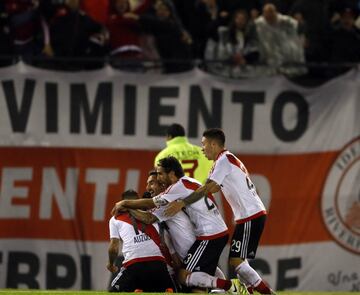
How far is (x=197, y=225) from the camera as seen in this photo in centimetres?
1639

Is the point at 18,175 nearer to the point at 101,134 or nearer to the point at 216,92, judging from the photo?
the point at 101,134

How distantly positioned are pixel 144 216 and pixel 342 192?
230 inches

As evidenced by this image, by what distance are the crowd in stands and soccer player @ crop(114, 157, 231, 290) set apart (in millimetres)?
5137

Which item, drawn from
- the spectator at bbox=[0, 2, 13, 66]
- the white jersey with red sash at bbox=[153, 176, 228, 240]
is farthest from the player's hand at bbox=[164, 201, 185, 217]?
the spectator at bbox=[0, 2, 13, 66]

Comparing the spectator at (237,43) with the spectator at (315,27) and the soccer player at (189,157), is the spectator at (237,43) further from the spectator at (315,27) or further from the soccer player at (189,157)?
the soccer player at (189,157)

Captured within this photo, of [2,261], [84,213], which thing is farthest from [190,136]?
[2,261]

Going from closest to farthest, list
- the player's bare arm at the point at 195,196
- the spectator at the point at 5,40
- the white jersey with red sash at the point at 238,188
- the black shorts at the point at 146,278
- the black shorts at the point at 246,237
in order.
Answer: the player's bare arm at the point at 195,196 → the white jersey with red sash at the point at 238,188 → the black shorts at the point at 246,237 → the black shorts at the point at 146,278 → the spectator at the point at 5,40

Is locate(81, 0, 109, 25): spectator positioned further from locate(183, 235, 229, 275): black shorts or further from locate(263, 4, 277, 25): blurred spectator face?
locate(183, 235, 229, 275): black shorts

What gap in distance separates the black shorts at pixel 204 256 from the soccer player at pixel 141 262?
34 centimetres

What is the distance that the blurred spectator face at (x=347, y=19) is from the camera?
2205 cm

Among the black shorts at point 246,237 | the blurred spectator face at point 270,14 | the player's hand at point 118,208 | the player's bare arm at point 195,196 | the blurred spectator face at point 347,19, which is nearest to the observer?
the player's bare arm at point 195,196

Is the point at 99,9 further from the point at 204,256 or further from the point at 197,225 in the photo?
the point at 204,256

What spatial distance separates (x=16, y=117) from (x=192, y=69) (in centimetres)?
258

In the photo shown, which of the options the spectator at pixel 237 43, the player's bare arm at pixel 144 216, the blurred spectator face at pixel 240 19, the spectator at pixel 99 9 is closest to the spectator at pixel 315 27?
the spectator at pixel 237 43
